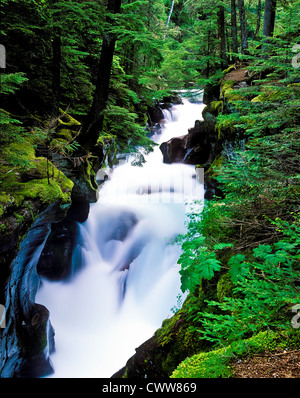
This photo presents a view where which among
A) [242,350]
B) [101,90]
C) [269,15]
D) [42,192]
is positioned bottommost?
[242,350]

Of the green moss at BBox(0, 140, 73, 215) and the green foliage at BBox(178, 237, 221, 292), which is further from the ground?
the green moss at BBox(0, 140, 73, 215)

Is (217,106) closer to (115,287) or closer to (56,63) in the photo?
(56,63)

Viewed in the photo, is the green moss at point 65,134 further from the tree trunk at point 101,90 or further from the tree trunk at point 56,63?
the tree trunk at point 56,63

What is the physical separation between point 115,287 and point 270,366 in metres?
8.31

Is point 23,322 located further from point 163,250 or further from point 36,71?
point 36,71

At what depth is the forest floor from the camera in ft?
6.01

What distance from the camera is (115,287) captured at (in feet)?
31.2

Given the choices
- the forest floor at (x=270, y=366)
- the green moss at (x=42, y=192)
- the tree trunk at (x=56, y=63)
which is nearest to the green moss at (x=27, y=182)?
the green moss at (x=42, y=192)

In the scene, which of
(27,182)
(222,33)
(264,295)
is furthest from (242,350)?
(222,33)

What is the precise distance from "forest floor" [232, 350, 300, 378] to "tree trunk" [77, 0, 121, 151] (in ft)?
23.8

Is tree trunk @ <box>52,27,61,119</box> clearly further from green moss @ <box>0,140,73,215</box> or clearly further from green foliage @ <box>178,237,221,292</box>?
green foliage @ <box>178,237,221,292</box>

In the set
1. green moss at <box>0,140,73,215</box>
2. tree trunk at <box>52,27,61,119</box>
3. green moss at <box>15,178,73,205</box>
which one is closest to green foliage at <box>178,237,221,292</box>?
green moss at <box>0,140,73,215</box>
